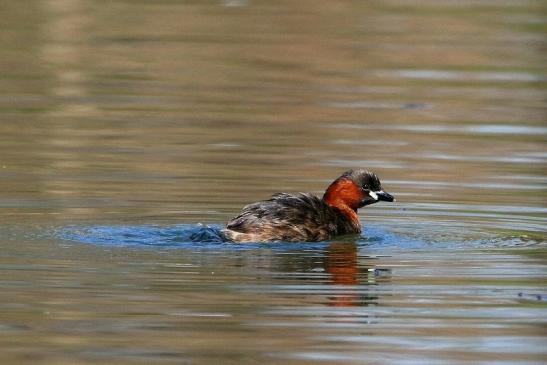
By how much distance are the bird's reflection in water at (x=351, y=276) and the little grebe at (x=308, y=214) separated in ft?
0.84

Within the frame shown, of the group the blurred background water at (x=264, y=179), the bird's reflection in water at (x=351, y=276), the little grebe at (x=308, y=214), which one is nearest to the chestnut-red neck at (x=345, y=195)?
the little grebe at (x=308, y=214)

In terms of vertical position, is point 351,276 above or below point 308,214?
below

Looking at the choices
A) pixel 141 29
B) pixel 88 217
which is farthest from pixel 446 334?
pixel 141 29

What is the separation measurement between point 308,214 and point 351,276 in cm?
144

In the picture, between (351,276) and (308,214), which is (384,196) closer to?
(308,214)

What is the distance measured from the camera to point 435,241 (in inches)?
468

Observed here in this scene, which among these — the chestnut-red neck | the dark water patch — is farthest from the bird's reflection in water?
the chestnut-red neck

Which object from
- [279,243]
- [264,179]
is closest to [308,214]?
[279,243]

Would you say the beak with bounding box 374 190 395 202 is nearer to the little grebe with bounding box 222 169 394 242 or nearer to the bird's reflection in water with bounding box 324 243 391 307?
the little grebe with bounding box 222 169 394 242

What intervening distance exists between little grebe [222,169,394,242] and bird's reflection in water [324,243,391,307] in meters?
0.26

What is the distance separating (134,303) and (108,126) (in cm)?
774

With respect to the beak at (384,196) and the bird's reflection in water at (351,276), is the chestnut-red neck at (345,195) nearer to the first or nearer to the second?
the beak at (384,196)

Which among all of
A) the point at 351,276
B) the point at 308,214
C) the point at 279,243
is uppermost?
the point at 308,214

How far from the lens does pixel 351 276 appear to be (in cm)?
1059
